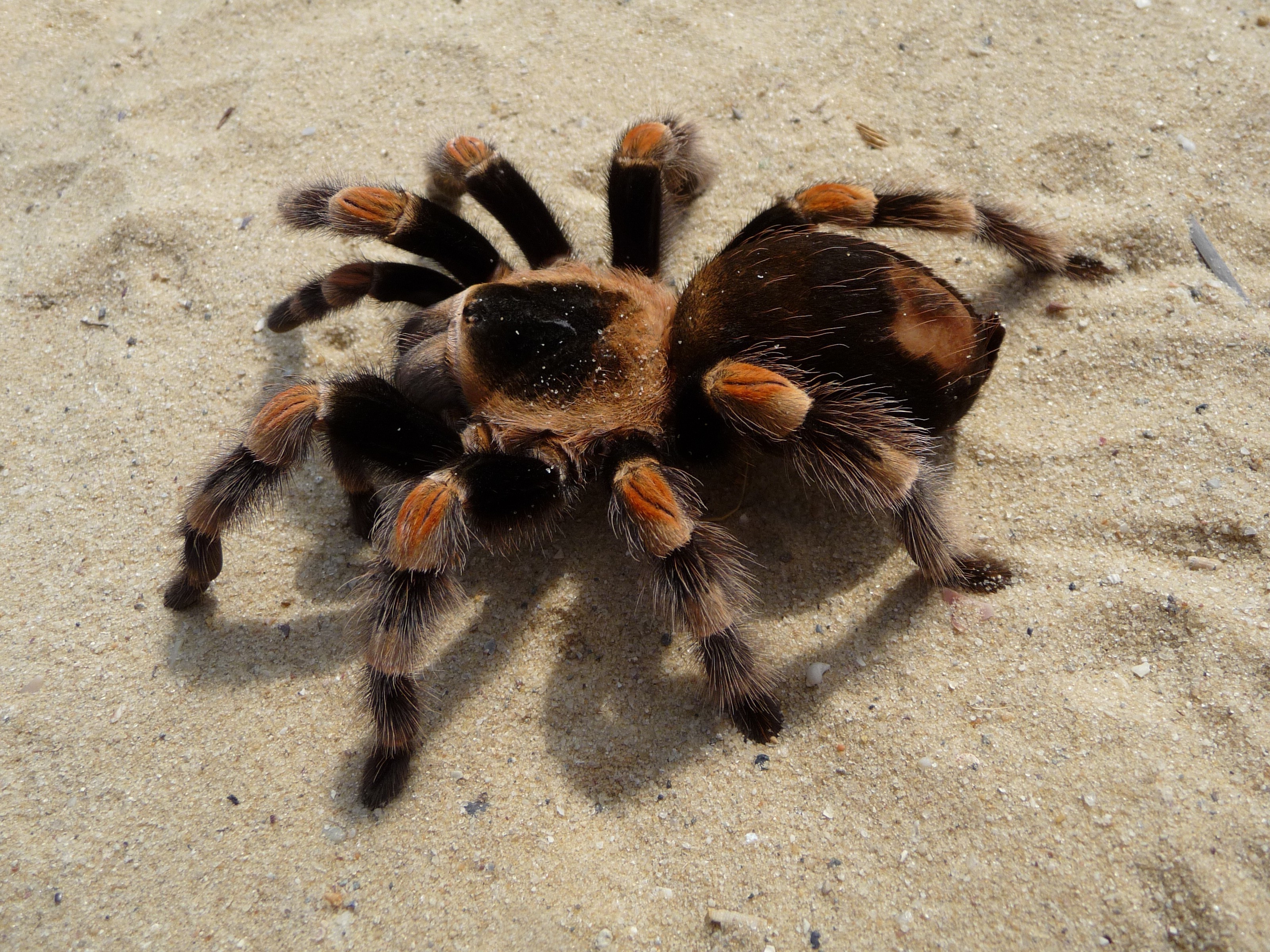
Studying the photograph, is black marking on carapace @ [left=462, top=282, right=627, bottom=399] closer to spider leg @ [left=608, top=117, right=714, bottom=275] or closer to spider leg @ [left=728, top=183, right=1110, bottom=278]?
spider leg @ [left=608, top=117, right=714, bottom=275]

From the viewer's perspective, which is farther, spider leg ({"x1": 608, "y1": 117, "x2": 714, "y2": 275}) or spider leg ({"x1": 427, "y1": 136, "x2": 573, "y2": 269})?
spider leg ({"x1": 427, "y1": 136, "x2": 573, "y2": 269})

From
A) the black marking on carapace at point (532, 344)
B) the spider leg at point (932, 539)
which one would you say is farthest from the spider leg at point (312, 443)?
the spider leg at point (932, 539)

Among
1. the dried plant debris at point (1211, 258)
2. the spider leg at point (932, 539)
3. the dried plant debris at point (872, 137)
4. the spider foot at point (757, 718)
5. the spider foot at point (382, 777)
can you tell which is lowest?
the spider foot at point (382, 777)

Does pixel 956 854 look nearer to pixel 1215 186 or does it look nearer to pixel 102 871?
pixel 102 871

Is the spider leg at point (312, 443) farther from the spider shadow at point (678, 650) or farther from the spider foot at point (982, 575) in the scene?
the spider foot at point (982, 575)

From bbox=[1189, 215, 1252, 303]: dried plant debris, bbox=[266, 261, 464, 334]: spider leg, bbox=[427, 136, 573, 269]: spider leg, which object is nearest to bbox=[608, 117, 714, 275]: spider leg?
bbox=[427, 136, 573, 269]: spider leg

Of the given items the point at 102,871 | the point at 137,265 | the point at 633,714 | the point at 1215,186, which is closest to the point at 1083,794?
the point at 633,714

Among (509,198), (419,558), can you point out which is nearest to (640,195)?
(509,198)

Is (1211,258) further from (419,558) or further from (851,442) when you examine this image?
(419,558)
